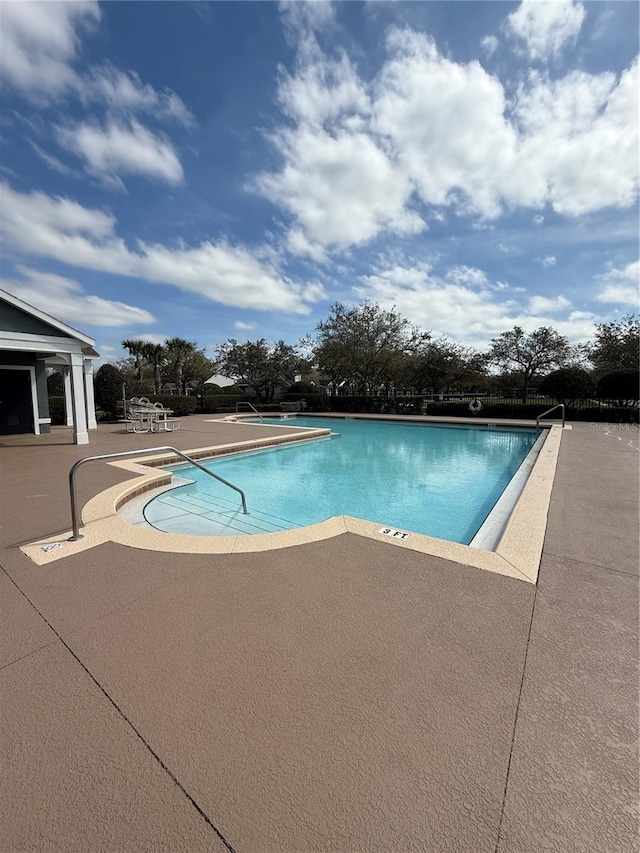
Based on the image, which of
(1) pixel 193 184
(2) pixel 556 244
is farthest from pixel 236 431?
(2) pixel 556 244

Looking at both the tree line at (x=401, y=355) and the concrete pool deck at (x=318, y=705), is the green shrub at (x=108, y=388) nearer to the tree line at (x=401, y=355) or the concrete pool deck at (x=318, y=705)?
the tree line at (x=401, y=355)

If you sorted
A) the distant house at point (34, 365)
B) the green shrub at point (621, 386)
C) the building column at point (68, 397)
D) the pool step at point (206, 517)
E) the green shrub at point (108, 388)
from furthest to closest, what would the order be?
1. the green shrub at point (108, 388)
2. the green shrub at point (621, 386)
3. the building column at point (68, 397)
4. the distant house at point (34, 365)
5. the pool step at point (206, 517)

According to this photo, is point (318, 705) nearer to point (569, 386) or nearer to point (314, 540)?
point (314, 540)

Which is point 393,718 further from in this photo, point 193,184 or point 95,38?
A: point 193,184

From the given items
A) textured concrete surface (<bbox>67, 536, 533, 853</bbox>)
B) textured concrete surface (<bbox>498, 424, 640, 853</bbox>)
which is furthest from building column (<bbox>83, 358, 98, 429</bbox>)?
textured concrete surface (<bbox>498, 424, 640, 853</bbox>)

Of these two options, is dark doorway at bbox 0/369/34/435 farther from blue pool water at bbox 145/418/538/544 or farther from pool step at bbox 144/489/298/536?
pool step at bbox 144/489/298/536

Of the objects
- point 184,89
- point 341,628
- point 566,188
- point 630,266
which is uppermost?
point 184,89

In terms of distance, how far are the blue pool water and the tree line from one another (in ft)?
38.0

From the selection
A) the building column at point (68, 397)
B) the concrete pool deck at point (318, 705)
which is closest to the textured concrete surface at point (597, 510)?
the concrete pool deck at point (318, 705)

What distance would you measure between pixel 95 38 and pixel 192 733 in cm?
1052

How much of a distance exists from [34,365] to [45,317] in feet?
10.7

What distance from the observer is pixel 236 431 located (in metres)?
12.8

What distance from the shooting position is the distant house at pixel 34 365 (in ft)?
28.5

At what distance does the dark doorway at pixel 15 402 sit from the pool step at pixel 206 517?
8.37 meters
